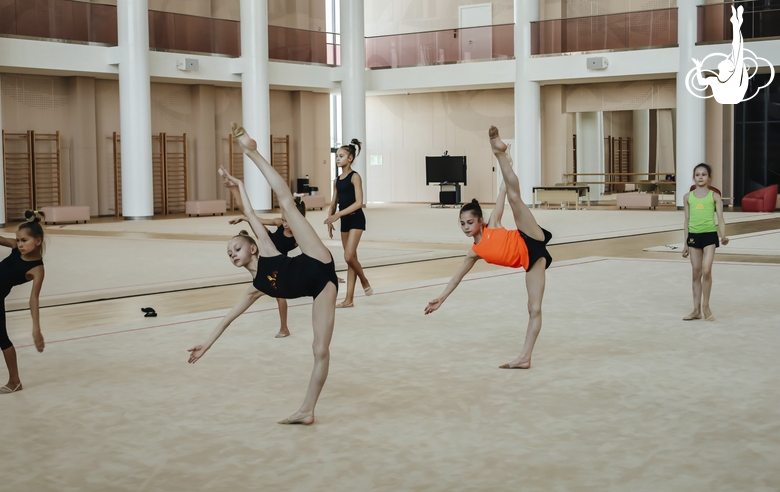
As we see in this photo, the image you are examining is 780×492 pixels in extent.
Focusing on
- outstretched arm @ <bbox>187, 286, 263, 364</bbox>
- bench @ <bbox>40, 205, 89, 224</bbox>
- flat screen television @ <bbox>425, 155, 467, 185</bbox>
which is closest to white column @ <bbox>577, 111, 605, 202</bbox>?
flat screen television @ <bbox>425, 155, 467, 185</bbox>

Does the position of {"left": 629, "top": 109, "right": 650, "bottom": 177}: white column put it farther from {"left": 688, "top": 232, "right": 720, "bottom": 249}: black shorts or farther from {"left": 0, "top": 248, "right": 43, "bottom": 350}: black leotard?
{"left": 0, "top": 248, "right": 43, "bottom": 350}: black leotard

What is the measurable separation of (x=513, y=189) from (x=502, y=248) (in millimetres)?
432

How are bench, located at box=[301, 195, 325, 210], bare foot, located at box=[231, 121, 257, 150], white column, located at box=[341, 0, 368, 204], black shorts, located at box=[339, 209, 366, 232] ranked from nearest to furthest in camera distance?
bare foot, located at box=[231, 121, 257, 150]
black shorts, located at box=[339, 209, 366, 232]
bench, located at box=[301, 195, 325, 210]
white column, located at box=[341, 0, 368, 204]

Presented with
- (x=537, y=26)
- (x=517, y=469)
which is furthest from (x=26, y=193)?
(x=517, y=469)

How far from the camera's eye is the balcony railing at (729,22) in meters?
22.7

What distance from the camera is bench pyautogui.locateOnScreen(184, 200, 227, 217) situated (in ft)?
77.5

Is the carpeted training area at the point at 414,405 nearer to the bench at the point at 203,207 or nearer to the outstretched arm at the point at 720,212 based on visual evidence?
the outstretched arm at the point at 720,212

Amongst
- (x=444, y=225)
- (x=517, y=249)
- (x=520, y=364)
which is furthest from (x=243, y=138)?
(x=444, y=225)

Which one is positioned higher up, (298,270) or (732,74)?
(732,74)

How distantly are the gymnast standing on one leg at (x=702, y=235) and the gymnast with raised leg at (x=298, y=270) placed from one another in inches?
156

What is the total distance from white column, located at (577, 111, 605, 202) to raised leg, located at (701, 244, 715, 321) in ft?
75.0

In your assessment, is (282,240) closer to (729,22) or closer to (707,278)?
(707,278)

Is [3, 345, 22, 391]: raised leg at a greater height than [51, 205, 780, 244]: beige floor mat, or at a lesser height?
lesser

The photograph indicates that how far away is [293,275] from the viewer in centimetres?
419
